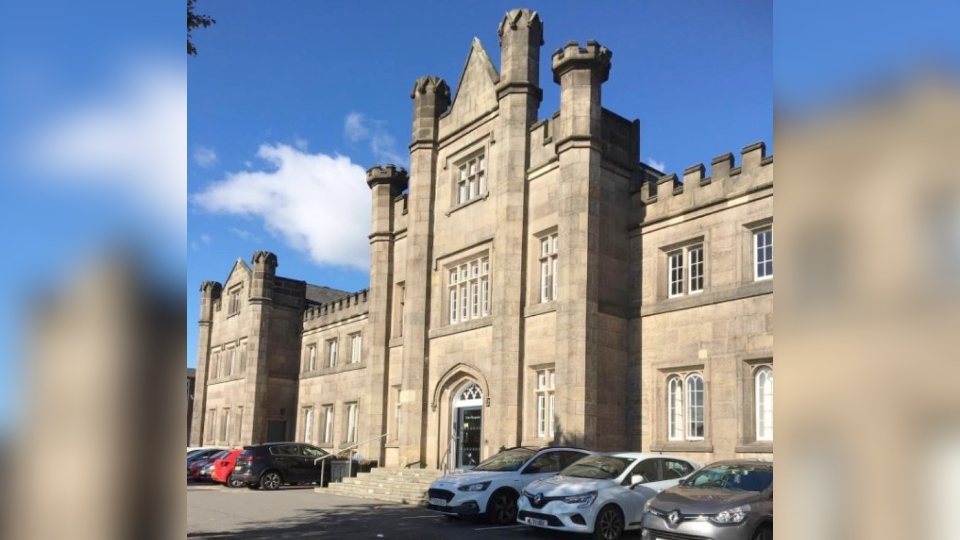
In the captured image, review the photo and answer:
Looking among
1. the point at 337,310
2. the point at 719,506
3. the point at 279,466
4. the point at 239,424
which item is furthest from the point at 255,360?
the point at 719,506

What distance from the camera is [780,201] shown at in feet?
8.00

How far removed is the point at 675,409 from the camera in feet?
67.1

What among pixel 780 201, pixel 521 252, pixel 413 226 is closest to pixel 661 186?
pixel 521 252

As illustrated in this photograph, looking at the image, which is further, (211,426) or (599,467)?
(211,426)

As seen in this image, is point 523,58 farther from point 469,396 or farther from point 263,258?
point 263,258

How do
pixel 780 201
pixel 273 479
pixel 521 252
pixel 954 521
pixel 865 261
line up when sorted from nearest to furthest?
pixel 954 521
pixel 865 261
pixel 780 201
pixel 521 252
pixel 273 479

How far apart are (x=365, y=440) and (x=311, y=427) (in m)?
11.7

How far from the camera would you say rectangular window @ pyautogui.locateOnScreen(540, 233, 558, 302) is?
22.7 metres

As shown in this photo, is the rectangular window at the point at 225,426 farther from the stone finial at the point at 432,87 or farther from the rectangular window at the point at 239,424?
the stone finial at the point at 432,87

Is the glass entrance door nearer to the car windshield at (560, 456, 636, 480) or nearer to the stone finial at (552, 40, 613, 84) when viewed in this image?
the car windshield at (560, 456, 636, 480)

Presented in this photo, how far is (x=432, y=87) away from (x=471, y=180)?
4.60 metres

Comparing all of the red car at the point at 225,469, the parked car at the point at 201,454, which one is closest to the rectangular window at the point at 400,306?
the red car at the point at 225,469

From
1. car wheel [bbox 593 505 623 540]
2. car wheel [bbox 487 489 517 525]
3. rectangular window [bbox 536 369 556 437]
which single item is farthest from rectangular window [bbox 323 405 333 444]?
car wheel [bbox 593 505 623 540]

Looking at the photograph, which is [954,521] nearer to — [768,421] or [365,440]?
[768,421]
